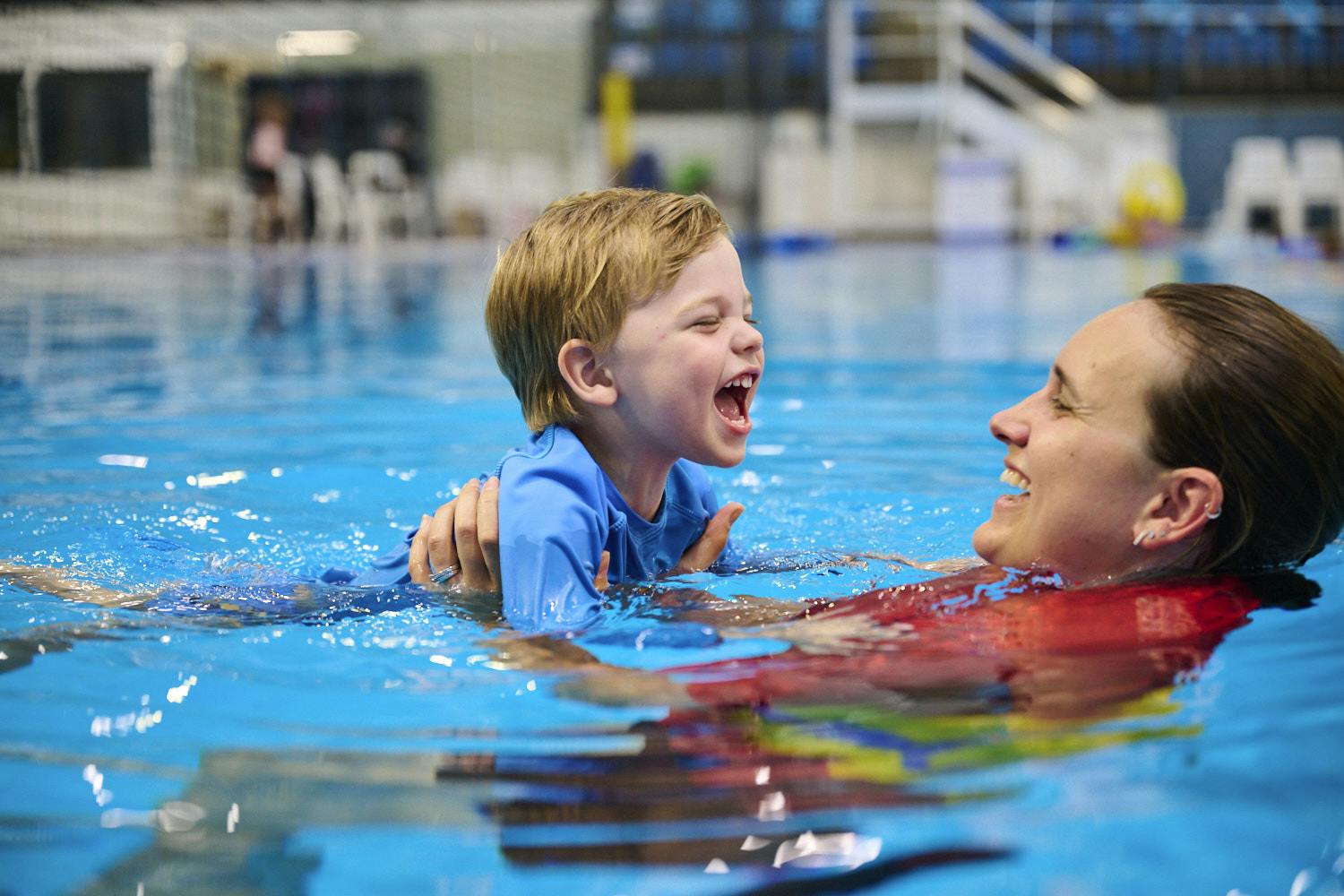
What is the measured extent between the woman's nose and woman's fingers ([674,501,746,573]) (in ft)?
1.38

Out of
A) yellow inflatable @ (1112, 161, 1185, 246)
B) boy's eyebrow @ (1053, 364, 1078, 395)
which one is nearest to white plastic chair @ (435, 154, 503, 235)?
yellow inflatable @ (1112, 161, 1185, 246)

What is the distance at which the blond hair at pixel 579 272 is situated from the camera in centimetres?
188

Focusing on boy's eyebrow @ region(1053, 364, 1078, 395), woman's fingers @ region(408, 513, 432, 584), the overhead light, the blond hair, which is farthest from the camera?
the overhead light

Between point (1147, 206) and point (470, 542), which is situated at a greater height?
point (1147, 206)

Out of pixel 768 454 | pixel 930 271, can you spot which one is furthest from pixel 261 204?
pixel 768 454

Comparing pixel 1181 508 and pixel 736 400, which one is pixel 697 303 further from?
pixel 1181 508

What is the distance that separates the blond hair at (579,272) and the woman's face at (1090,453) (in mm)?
485

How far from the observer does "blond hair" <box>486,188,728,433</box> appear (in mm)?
1880

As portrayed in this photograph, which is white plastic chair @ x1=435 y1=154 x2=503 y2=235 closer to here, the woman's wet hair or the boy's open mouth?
the boy's open mouth

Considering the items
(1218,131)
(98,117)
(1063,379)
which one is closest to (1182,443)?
(1063,379)

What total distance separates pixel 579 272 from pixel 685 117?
51.3 ft

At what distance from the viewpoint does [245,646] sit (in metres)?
1.79

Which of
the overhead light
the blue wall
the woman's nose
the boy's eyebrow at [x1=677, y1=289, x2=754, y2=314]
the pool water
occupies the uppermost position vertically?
the overhead light

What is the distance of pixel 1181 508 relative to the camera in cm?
172
